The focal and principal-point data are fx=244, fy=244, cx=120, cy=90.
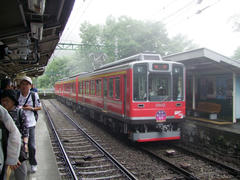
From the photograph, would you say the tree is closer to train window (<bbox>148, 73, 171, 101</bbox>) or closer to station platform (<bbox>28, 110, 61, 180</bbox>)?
train window (<bbox>148, 73, 171, 101</bbox>)

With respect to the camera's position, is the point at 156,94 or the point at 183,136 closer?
the point at 156,94

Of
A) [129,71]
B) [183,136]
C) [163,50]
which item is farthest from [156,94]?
[163,50]

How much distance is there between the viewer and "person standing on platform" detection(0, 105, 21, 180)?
266 cm

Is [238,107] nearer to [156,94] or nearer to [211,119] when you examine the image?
[211,119]

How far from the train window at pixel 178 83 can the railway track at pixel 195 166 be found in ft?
5.44

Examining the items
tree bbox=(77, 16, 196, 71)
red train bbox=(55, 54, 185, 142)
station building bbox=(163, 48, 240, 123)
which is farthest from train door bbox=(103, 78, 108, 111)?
tree bbox=(77, 16, 196, 71)

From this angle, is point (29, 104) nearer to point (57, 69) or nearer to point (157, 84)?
point (157, 84)

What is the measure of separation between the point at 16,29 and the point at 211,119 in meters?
8.50

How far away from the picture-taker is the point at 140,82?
7.32 m

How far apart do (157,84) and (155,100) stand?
0.51 m

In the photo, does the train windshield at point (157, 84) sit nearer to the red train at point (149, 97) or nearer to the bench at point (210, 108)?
the red train at point (149, 97)

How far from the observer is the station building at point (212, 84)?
9.05 m

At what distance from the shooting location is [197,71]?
11.9 metres

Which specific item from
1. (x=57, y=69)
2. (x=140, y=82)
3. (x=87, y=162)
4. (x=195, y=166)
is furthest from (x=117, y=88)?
(x=57, y=69)
